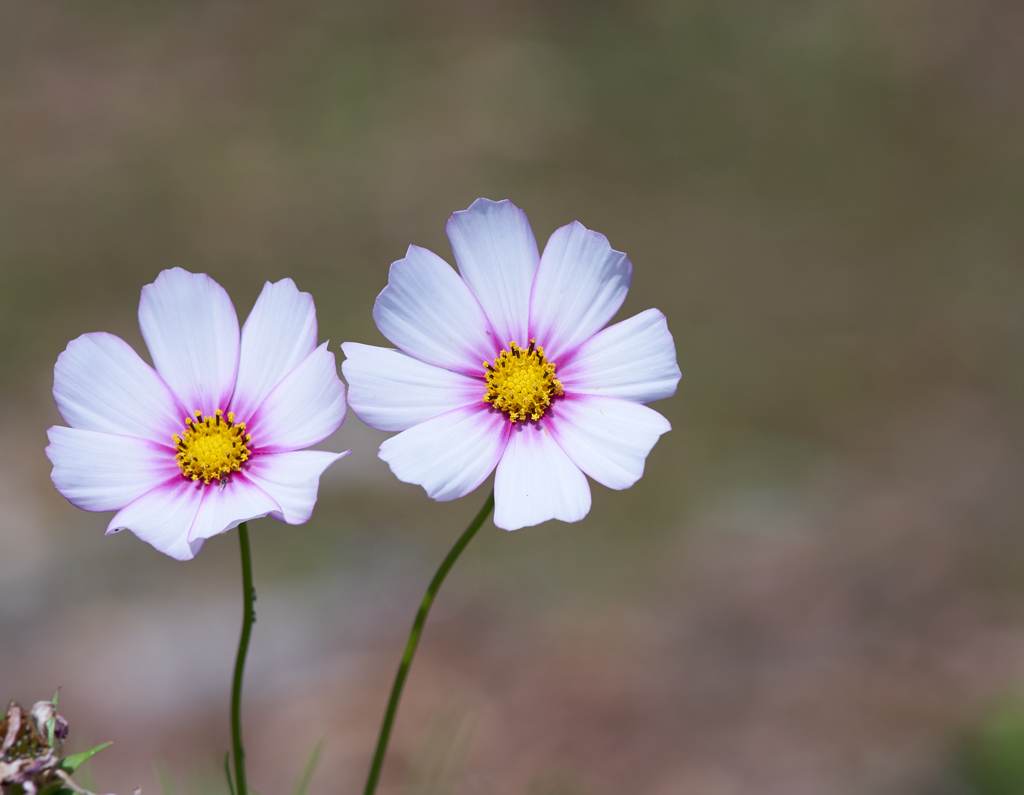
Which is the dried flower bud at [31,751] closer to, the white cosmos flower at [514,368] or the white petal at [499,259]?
the white cosmos flower at [514,368]

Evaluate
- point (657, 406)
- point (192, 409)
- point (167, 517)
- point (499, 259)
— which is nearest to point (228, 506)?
point (167, 517)

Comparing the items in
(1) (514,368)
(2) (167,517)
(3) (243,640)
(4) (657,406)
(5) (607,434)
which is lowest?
(3) (243,640)

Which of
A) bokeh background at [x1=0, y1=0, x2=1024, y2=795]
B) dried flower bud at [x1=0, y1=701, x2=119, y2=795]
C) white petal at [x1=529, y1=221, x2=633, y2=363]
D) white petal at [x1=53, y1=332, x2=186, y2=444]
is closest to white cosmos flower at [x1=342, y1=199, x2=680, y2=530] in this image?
white petal at [x1=529, y1=221, x2=633, y2=363]

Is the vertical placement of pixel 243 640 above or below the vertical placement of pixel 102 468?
below

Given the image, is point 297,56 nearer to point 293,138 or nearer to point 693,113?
point 293,138

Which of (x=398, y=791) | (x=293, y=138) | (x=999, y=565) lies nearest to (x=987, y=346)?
(x=999, y=565)

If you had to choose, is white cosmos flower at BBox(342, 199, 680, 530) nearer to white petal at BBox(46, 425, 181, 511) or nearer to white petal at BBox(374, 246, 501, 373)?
white petal at BBox(374, 246, 501, 373)

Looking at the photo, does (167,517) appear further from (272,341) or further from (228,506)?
(272,341)
